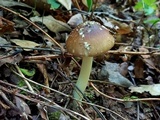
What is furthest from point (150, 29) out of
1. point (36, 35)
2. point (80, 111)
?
point (80, 111)

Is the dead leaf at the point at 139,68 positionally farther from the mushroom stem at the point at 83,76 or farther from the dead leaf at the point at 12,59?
the dead leaf at the point at 12,59

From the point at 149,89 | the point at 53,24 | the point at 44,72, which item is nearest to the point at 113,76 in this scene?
the point at 149,89

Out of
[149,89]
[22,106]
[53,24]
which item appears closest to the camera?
[22,106]

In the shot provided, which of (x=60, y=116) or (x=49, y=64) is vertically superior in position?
(x=49, y=64)

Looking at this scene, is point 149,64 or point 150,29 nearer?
point 149,64

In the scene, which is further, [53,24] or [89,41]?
[53,24]

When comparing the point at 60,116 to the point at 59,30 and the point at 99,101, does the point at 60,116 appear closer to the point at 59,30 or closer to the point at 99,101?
the point at 99,101

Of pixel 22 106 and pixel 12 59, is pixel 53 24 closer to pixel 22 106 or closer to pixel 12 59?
pixel 12 59

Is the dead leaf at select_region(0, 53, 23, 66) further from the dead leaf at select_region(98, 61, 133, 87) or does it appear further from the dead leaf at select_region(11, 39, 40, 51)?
the dead leaf at select_region(98, 61, 133, 87)
